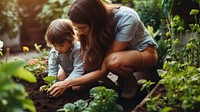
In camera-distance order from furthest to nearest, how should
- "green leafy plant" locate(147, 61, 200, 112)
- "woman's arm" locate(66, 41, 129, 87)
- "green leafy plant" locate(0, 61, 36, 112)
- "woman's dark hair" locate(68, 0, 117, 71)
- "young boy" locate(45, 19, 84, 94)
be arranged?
"young boy" locate(45, 19, 84, 94), "woman's arm" locate(66, 41, 129, 87), "woman's dark hair" locate(68, 0, 117, 71), "green leafy plant" locate(147, 61, 200, 112), "green leafy plant" locate(0, 61, 36, 112)

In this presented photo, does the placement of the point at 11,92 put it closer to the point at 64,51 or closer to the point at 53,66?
the point at 64,51

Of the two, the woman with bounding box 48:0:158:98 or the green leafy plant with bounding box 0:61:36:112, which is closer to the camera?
the green leafy plant with bounding box 0:61:36:112

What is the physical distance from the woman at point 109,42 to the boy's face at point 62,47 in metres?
0.12

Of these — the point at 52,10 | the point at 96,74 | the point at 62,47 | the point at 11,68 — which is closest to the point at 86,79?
the point at 96,74

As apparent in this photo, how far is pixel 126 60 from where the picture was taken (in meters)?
3.22

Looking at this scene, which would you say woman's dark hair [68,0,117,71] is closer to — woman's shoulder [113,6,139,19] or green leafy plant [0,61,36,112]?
woman's shoulder [113,6,139,19]

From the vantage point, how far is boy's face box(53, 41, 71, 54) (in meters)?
3.37

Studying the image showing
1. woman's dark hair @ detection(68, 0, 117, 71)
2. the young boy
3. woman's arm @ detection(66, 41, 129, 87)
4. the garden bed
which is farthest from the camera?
the young boy

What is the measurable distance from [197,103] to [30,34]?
477 centimetres

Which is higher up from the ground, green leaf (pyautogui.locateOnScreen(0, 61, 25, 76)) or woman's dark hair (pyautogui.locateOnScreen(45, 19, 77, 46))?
green leaf (pyautogui.locateOnScreen(0, 61, 25, 76))

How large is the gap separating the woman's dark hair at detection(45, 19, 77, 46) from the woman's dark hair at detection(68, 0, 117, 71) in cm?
10

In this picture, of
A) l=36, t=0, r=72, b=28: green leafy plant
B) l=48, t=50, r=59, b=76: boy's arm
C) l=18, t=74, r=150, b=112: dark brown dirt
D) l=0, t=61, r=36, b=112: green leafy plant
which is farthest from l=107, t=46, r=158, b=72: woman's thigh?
l=36, t=0, r=72, b=28: green leafy plant

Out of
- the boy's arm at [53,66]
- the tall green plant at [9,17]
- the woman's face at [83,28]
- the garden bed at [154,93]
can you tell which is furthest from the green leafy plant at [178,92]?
the tall green plant at [9,17]

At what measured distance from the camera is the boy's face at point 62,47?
337cm
